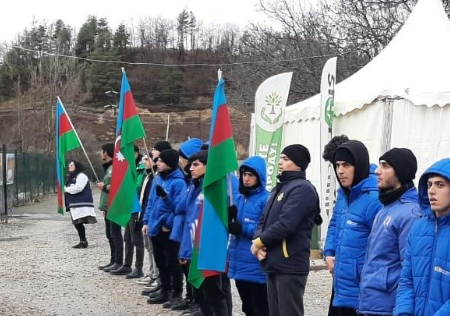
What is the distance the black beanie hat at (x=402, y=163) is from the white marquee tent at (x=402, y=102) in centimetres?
571

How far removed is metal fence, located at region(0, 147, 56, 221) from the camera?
19422 millimetres

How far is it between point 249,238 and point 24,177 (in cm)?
2295

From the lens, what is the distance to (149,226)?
803 cm

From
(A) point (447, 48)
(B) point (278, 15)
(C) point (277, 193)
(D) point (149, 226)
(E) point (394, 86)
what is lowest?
(D) point (149, 226)

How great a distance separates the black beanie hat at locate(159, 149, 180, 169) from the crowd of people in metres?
0.01

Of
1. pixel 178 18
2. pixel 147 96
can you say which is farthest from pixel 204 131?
pixel 178 18

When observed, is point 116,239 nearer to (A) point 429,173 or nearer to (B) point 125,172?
(B) point 125,172

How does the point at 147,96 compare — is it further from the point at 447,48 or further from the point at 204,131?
the point at 447,48

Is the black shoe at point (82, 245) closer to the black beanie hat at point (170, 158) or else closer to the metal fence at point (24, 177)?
the metal fence at point (24, 177)

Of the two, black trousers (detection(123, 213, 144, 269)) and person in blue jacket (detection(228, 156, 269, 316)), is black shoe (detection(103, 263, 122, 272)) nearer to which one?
black trousers (detection(123, 213, 144, 269))

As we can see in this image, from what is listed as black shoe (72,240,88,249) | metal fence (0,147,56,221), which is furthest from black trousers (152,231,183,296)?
metal fence (0,147,56,221)

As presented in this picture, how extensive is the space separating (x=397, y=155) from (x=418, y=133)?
5846 mm

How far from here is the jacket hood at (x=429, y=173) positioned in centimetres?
345

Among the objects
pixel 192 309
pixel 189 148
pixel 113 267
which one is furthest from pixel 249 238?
pixel 113 267
